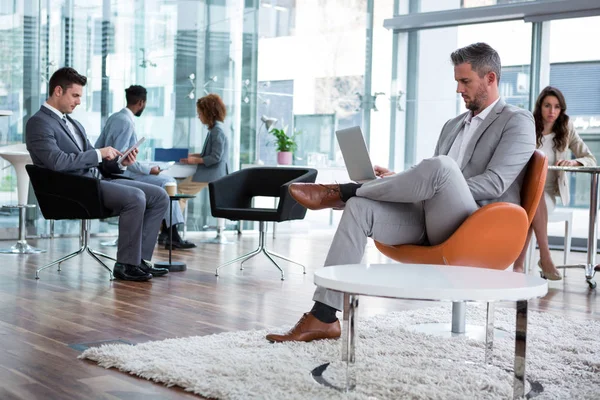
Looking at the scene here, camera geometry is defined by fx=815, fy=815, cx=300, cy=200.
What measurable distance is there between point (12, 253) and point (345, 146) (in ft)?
12.6

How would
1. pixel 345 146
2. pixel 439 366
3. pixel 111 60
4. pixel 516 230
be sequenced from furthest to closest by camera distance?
pixel 111 60 → pixel 345 146 → pixel 516 230 → pixel 439 366

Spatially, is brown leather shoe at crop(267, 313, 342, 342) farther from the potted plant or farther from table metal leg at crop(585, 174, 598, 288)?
the potted plant

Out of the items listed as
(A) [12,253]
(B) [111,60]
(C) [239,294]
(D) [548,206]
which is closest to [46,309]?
(C) [239,294]

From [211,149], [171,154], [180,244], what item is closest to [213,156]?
[211,149]

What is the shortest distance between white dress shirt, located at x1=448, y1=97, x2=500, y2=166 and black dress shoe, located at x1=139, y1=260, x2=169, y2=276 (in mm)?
2323

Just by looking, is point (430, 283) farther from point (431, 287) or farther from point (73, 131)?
point (73, 131)

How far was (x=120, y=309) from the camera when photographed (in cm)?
400

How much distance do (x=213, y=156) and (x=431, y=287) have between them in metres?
5.33

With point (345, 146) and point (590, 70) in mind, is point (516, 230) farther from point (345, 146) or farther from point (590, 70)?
point (590, 70)

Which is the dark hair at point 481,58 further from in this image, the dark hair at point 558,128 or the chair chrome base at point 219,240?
the chair chrome base at point 219,240

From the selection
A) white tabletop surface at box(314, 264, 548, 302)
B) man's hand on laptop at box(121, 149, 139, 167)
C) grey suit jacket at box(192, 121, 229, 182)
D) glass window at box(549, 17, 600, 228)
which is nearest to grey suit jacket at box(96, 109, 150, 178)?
grey suit jacket at box(192, 121, 229, 182)

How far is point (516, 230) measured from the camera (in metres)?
3.24

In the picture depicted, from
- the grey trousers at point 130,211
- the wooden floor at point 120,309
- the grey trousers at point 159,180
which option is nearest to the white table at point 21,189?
the wooden floor at point 120,309

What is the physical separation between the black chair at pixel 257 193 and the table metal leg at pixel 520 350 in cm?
298
